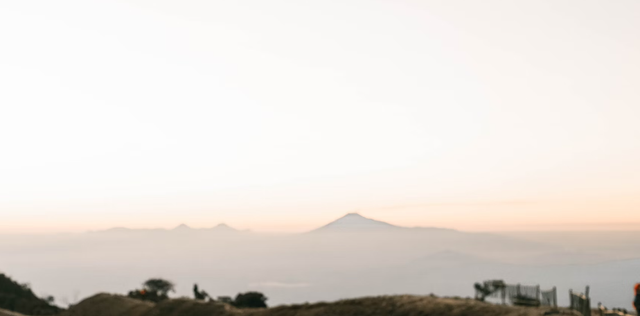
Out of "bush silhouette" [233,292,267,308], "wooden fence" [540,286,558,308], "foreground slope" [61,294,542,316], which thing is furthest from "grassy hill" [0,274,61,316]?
"wooden fence" [540,286,558,308]

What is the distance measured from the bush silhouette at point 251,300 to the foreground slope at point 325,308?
16.8m

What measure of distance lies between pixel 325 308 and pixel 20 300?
2754 inches

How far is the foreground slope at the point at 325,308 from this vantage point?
184 ft

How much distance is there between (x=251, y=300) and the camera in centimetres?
9950

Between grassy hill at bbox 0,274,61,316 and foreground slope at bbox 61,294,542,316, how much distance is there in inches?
527

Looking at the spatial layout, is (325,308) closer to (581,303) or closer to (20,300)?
(581,303)

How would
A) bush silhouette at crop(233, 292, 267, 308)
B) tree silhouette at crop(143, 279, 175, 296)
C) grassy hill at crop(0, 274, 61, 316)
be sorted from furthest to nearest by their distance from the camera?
tree silhouette at crop(143, 279, 175, 296)
grassy hill at crop(0, 274, 61, 316)
bush silhouette at crop(233, 292, 267, 308)

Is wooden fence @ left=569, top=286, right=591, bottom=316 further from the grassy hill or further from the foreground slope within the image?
the grassy hill

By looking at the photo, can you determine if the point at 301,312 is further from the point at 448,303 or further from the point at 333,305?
the point at 448,303

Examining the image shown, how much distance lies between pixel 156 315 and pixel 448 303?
120 ft

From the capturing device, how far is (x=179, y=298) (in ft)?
275

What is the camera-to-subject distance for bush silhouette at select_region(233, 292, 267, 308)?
98.8 meters

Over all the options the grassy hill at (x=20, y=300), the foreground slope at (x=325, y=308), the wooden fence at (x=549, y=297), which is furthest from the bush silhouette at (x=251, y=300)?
the wooden fence at (x=549, y=297)

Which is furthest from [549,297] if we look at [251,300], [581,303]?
[251,300]
